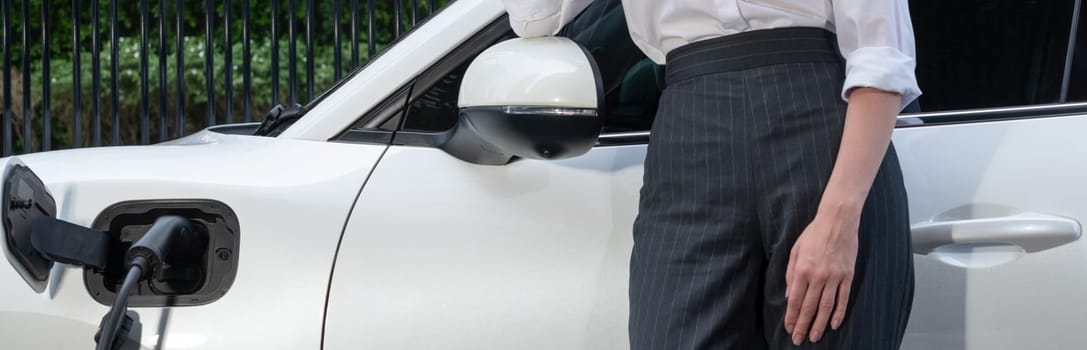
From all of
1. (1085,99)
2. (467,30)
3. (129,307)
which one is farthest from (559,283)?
(1085,99)

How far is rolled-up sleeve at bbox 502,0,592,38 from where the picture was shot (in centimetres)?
166

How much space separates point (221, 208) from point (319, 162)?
0.16 metres

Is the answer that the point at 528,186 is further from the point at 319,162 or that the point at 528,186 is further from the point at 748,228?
the point at 748,228

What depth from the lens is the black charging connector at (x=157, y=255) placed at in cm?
157

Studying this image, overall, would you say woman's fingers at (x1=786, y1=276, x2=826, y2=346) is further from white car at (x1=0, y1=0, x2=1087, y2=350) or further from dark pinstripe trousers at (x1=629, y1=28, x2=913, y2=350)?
white car at (x1=0, y1=0, x2=1087, y2=350)

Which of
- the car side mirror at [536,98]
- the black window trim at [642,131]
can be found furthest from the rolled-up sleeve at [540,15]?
the black window trim at [642,131]

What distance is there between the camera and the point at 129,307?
5.51 ft

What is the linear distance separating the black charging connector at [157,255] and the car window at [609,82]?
37 centimetres

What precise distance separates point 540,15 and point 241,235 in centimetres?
52

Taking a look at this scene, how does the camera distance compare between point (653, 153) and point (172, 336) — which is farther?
point (172, 336)

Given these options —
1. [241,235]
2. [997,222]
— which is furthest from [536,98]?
[997,222]

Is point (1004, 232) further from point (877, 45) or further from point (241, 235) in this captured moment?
point (241, 235)

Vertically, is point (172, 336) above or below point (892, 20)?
below

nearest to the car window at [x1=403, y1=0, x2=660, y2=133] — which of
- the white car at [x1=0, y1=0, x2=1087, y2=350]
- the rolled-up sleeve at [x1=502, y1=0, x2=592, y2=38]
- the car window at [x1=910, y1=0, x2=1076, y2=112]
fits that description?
the white car at [x1=0, y1=0, x2=1087, y2=350]
